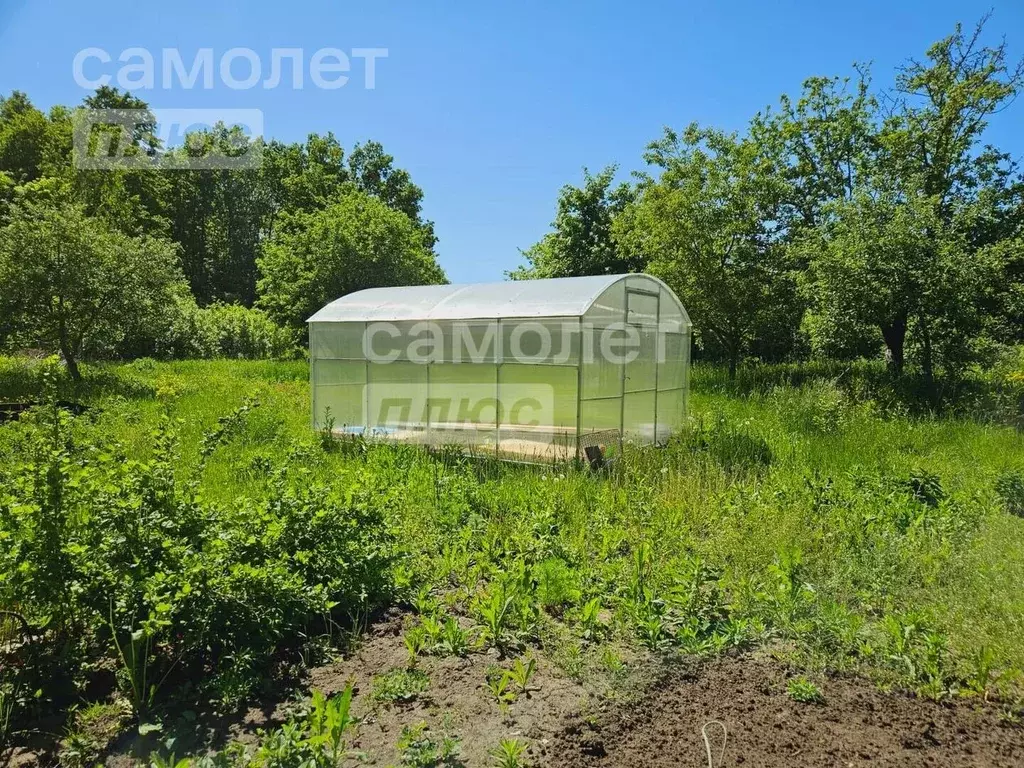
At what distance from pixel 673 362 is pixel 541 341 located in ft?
9.25

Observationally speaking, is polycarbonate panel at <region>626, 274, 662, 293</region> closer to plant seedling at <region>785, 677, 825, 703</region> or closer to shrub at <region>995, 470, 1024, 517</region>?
shrub at <region>995, 470, 1024, 517</region>

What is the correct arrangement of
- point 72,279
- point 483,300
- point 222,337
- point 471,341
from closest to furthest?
point 471,341 < point 483,300 < point 72,279 < point 222,337

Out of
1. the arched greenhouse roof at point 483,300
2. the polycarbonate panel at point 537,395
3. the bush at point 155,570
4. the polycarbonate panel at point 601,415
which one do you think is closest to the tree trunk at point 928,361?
the arched greenhouse roof at point 483,300

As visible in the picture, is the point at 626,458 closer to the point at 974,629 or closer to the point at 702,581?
the point at 702,581

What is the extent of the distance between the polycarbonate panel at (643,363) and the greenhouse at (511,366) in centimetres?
2

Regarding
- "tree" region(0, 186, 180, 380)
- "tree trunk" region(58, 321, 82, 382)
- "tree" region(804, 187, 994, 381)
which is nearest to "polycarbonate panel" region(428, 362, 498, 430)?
"tree" region(804, 187, 994, 381)

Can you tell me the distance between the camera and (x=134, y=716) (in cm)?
300

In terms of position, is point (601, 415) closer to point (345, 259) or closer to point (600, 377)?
point (600, 377)

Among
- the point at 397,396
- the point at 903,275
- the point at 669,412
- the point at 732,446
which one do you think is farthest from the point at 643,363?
the point at 903,275

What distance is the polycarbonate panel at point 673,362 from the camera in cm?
1002

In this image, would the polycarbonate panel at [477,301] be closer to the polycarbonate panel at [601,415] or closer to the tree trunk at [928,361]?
the polycarbonate panel at [601,415]

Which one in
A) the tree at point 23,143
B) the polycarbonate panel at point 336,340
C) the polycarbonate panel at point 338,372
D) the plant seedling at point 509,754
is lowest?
the plant seedling at point 509,754

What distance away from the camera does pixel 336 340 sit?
10.7 metres

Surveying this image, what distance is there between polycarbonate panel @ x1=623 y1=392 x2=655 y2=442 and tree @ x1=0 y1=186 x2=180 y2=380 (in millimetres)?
11791
